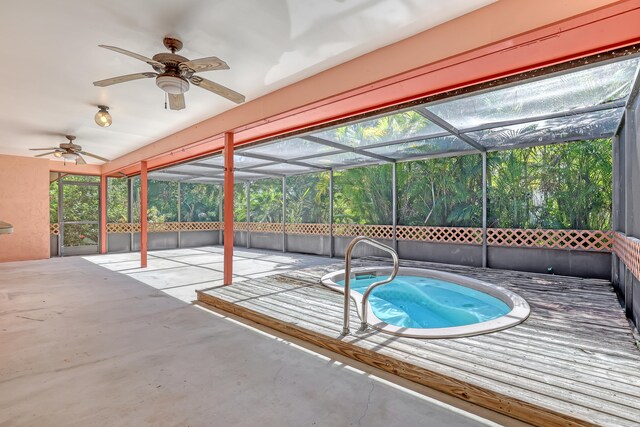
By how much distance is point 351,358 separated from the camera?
2605 millimetres

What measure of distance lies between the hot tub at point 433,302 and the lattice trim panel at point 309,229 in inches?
126

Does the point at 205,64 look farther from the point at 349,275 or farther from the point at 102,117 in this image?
the point at 102,117

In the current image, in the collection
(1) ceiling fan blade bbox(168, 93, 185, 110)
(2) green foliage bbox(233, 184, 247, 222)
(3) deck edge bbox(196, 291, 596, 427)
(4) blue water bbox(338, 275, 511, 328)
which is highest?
(1) ceiling fan blade bbox(168, 93, 185, 110)

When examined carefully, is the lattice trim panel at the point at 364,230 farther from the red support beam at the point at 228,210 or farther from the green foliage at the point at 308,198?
the red support beam at the point at 228,210

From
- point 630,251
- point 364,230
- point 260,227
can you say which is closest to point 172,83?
point 630,251

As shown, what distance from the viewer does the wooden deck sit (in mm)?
1769

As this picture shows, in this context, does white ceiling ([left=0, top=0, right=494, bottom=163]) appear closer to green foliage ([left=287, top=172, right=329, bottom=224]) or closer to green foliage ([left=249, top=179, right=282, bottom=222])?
green foliage ([left=287, top=172, right=329, bottom=224])

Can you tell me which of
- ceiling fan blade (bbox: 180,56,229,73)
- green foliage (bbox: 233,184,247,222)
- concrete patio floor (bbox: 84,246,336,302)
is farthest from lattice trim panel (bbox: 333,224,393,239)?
ceiling fan blade (bbox: 180,56,229,73)

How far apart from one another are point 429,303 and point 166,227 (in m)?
9.36

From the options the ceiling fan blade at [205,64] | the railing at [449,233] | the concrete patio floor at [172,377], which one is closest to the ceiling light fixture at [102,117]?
the ceiling fan blade at [205,64]

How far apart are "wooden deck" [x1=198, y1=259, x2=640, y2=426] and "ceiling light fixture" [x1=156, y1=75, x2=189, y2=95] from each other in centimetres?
245

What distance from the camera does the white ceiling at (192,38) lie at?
2.29 meters

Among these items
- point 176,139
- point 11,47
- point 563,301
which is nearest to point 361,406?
point 563,301

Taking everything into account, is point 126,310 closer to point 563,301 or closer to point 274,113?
point 274,113
